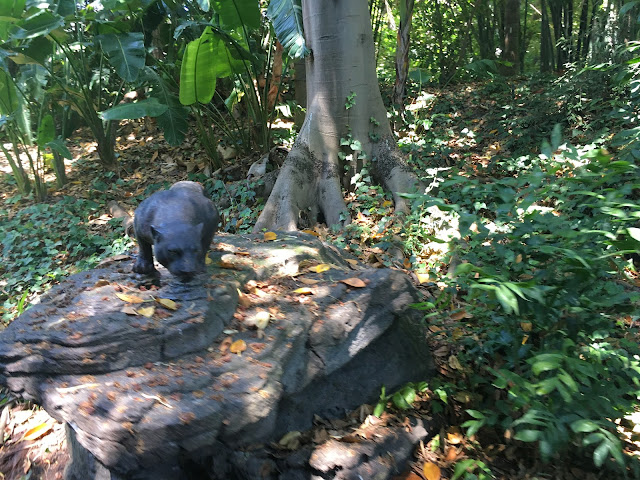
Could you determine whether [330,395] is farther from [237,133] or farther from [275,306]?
[237,133]

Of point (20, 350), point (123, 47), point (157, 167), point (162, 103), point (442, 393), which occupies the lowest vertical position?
point (442, 393)

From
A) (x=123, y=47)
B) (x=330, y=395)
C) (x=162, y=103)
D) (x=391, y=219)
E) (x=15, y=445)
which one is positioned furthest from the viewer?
(x=162, y=103)

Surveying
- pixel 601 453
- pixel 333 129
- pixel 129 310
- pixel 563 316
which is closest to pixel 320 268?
→ pixel 129 310

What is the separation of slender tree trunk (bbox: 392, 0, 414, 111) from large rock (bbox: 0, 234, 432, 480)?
4545mm

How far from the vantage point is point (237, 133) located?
8383 millimetres

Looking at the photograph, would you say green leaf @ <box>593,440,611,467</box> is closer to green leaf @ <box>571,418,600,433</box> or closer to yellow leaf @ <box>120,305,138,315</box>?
green leaf @ <box>571,418,600,433</box>

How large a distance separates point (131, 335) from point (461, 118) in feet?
21.2

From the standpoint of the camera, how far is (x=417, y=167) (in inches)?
242

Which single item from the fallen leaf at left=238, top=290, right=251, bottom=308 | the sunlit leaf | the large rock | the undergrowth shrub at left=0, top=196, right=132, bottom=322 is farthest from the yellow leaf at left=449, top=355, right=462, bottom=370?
the undergrowth shrub at left=0, top=196, right=132, bottom=322

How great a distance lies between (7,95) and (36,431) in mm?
5650

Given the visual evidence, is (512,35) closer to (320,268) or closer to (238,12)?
(238,12)

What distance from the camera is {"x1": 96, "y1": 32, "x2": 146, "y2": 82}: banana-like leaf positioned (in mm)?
6539

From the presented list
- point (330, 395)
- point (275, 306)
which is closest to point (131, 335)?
point (275, 306)

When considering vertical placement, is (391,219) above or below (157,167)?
below
